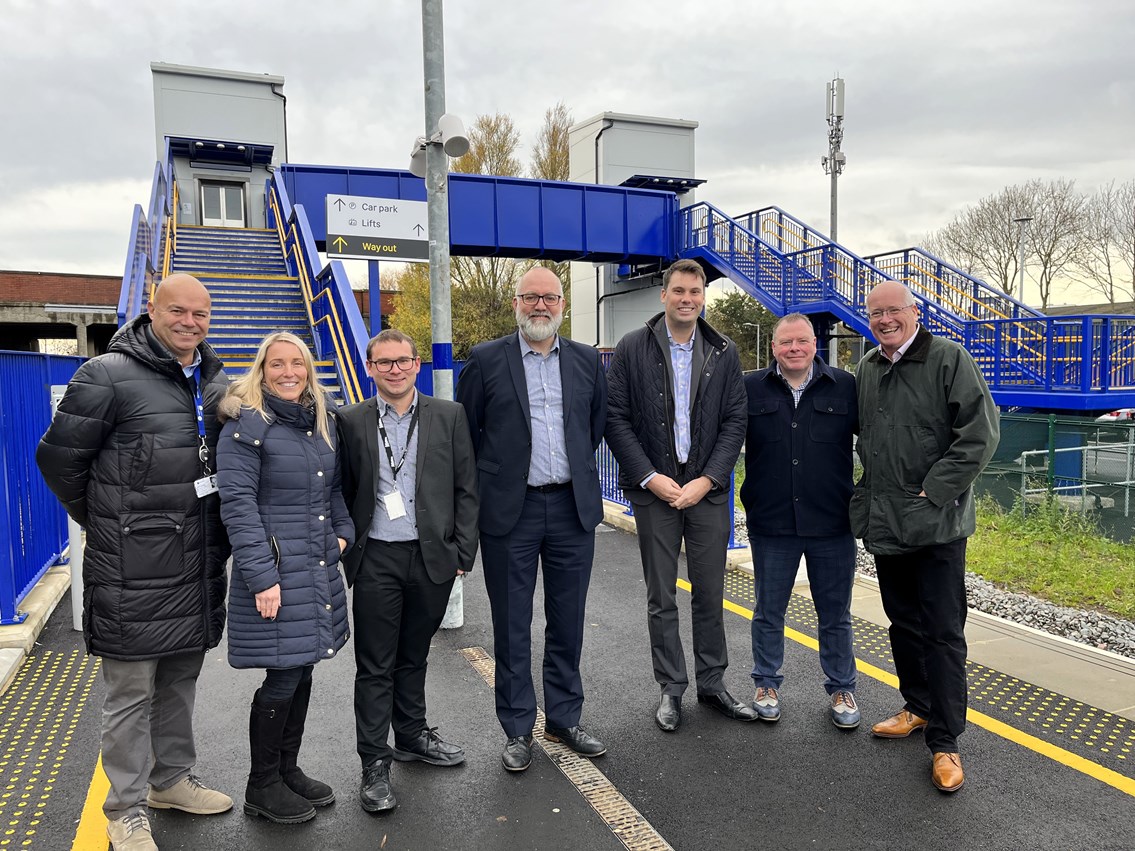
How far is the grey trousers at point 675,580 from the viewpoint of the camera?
13.5 ft

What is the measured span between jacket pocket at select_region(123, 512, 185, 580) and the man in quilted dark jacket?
6.92ft

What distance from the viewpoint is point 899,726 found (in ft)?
12.7

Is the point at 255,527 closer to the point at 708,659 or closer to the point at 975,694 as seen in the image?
the point at 708,659

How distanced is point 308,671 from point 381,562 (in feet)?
1.71

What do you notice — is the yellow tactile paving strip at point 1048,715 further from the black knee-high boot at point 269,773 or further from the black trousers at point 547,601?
the black knee-high boot at point 269,773

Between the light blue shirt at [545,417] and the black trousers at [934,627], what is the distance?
1677 millimetres

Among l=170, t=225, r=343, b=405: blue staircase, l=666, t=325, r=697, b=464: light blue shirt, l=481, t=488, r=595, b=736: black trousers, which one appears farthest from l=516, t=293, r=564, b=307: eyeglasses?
l=170, t=225, r=343, b=405: blue staircase

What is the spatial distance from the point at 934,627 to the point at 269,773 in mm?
2971

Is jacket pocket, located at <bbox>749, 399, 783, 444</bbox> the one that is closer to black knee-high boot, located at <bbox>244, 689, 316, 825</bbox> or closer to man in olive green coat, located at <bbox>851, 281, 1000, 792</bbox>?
man in olive green coat, located at <bbox>851, 281, 1000, 792</bbox>

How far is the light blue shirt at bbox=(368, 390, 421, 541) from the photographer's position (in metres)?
3.41

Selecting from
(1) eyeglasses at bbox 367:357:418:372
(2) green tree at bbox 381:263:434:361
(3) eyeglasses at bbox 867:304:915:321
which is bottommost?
(1) eyeglasses at bbox 367:357:418:372

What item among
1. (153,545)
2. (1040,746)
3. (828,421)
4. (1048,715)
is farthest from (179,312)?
(1048,715)

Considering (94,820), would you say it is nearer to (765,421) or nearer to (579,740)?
(579,740)

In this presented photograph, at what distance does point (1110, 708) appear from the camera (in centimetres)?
405
